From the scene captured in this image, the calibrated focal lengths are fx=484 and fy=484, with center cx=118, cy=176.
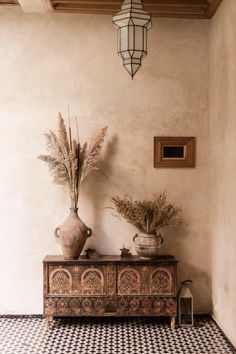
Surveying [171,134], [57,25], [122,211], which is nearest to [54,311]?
[122,211]

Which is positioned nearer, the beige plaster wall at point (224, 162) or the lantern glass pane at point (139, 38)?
the lantern glass pane at point (139, 38)

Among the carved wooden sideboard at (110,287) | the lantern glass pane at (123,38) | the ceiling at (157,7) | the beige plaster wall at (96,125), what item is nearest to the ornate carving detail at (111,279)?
the carved wooden sideboard at (110,287)

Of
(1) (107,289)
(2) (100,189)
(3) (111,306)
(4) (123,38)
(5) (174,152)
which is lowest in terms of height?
(3) (111,306)

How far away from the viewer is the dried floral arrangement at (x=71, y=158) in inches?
189

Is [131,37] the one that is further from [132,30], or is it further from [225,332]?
[225,332]

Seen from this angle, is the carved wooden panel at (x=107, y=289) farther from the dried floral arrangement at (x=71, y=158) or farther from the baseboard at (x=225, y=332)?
the dried floral arrangement at (x=71, y=158)

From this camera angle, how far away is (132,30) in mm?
3334

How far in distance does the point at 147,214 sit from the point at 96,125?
109cm

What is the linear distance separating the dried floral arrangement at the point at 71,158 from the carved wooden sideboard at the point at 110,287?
665 mm

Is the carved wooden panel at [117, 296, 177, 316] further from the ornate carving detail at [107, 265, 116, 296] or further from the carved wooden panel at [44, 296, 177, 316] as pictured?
the ornate carving detail at [107, 265, 116, 296]

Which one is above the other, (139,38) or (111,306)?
(139,38)

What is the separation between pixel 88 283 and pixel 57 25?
2.68m

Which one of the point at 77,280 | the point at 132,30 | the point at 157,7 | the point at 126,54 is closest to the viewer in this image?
the point at 132,30

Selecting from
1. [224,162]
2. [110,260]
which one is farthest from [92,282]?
[224,162]
